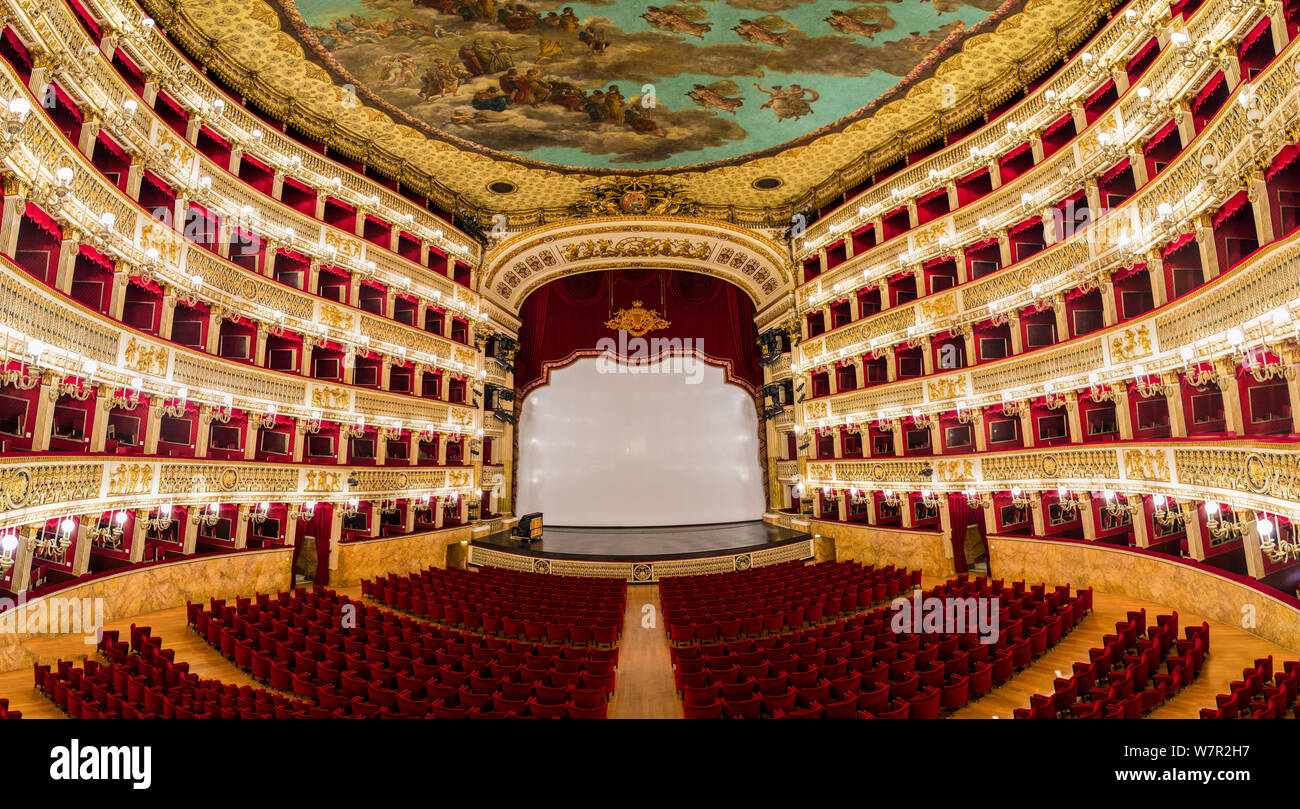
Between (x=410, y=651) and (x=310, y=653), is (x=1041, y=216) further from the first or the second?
(x=310, y=653)

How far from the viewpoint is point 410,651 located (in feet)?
32.1

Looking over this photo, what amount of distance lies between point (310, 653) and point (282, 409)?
30.5ft

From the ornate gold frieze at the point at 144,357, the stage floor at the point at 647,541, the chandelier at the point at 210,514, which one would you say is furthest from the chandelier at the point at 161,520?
the stage floor at the point at 647,541

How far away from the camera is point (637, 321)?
2706cm

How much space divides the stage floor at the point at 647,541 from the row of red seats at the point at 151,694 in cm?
1144

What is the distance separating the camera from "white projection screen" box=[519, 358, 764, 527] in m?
26.9

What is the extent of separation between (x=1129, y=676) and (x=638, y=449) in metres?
20.7

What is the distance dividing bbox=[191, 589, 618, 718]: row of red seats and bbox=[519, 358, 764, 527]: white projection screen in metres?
14.8

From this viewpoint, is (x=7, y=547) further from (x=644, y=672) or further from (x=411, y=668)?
(x=644, y=672)

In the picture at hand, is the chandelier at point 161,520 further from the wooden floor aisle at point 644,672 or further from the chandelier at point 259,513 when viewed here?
the wooden floor aisle at point 644,672

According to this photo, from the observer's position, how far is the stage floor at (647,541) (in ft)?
64.1

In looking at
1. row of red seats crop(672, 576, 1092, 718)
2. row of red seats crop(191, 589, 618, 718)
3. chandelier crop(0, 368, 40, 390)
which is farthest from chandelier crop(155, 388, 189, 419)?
row of red seats crop(672, 576, 1092, 718)

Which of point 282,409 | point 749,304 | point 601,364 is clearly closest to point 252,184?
point 282,409

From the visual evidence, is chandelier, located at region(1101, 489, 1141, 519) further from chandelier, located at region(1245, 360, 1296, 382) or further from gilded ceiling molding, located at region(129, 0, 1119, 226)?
gilded ceiling molding, located at region(129, 0, 1119, 226)
